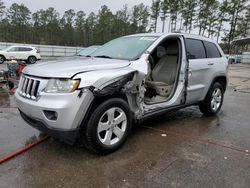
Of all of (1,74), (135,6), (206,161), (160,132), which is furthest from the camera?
(135,6)

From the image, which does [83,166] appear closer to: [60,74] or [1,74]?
[60,74]

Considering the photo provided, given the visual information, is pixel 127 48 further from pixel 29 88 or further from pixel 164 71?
pixel 29 88

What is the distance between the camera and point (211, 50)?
4621 millimetres

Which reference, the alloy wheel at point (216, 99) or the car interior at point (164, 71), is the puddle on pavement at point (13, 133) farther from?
the alloy wheel at point (216, 99)

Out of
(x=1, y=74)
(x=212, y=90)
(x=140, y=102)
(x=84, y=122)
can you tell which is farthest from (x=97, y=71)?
(x=1, y=74)

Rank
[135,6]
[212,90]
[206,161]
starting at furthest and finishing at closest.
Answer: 1. [135,6]
2. [212,90]
3. [206,161]

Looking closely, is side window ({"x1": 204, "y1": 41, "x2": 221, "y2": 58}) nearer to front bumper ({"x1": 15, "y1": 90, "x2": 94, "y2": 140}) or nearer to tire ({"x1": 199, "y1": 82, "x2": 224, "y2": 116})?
tire ({"x1": 199, "y1": 82, "x2": 224, "y2": 116})

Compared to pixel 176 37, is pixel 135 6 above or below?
above

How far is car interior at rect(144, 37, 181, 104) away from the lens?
4.08 metres

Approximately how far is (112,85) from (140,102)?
682mm

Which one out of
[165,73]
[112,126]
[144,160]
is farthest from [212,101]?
[112,126]

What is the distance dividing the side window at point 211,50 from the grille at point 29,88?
3.51m

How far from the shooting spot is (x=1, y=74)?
23.6ft

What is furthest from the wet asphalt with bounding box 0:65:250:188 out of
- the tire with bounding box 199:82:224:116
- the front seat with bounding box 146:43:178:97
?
the front seat with bounding box 146:43:178:97
